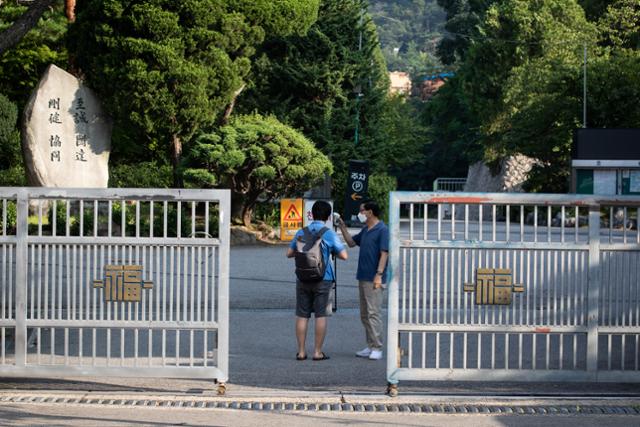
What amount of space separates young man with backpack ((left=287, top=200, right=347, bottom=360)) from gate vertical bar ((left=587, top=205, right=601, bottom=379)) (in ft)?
9.23

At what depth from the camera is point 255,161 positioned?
98.1 feet

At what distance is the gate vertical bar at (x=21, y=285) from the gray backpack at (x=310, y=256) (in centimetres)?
303

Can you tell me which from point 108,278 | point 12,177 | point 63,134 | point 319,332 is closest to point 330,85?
point 12,177

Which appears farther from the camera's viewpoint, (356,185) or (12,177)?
(12,177)

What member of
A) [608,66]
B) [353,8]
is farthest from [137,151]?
[608,66]

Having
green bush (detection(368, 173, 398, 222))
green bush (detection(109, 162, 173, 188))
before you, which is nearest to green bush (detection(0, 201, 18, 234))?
green bush (detection(109, 162, 173, 188))

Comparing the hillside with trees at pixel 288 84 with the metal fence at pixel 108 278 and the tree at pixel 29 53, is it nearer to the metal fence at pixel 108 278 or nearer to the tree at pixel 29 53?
the tree at pixel 29 53

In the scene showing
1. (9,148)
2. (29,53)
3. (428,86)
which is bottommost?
(9,148)

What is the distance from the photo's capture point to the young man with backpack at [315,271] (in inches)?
448

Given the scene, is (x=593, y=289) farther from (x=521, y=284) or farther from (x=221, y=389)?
(x=221, y=389)

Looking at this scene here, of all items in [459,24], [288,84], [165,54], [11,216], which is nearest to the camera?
[11,216]

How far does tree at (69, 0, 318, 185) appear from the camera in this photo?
31.0m

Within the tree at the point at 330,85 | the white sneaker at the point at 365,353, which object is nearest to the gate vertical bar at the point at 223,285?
the white sneaker at the point at 365,353

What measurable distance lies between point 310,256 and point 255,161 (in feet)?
61.4
